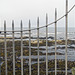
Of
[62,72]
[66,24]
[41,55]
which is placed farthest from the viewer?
[41,55]

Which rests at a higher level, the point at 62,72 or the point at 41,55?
the point at 41,55

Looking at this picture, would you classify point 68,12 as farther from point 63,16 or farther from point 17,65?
point 17,65

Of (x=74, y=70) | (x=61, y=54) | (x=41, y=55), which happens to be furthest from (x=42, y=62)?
(x=74, y=70)

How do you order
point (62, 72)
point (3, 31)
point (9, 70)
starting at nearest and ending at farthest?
point (3, 31), point (9, 70), point (62, 72)

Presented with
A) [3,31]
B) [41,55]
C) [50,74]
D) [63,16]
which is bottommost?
[50,74]

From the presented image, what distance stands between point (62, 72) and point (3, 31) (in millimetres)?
2957

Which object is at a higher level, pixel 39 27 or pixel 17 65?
pixel 39 27

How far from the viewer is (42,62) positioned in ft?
18.0

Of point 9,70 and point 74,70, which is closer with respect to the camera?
point 74,70

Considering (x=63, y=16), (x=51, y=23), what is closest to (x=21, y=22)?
(x=51, y=23)

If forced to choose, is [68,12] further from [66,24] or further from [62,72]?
[62,72]

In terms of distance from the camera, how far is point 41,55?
611 cm

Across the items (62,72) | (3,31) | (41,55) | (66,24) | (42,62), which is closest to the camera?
(66,24)

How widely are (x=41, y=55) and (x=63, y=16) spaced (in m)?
3.83
